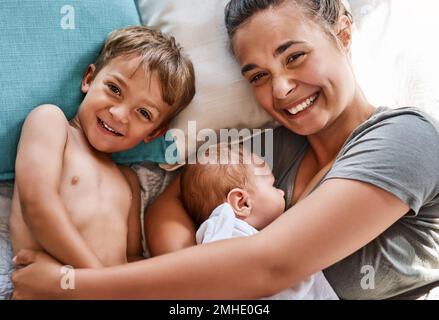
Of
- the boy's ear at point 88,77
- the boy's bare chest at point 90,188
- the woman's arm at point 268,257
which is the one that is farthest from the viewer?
the boy's ear at point 88,77

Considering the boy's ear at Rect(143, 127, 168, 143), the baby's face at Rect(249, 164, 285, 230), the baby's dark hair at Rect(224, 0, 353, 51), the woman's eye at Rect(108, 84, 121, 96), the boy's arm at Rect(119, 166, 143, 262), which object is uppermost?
the baby's dark hair at Rect(224, 0, 353, 51)

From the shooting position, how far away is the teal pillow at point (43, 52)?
45.2 inches

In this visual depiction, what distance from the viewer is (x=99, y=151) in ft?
3.97

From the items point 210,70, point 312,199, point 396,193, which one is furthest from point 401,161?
point 210,70

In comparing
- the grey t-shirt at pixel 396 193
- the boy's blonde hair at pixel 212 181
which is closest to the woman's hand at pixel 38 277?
the boy's blonde hair at pixel 212 181

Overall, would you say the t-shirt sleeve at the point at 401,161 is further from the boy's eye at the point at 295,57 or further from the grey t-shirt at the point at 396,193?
the boy's eye at the point at 295,57

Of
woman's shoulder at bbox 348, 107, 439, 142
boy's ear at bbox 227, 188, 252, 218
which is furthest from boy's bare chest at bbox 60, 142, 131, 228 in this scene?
woman's shoulder at bbox 348, 107, 439, 142

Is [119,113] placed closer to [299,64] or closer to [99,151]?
[99,151]

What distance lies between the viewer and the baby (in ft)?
3.73

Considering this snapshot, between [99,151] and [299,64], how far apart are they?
48 centimetres

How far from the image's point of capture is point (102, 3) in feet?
4.02

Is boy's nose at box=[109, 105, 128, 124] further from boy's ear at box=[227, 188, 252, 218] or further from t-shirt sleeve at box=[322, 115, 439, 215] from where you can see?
t-shirt sleeve at box=[322, 115, 439, 215]

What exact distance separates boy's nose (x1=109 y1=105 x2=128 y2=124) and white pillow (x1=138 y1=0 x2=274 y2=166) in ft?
0.50
